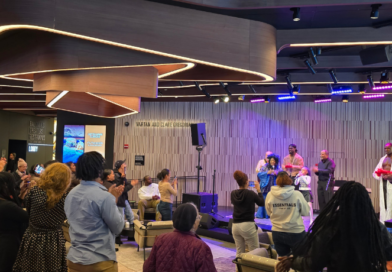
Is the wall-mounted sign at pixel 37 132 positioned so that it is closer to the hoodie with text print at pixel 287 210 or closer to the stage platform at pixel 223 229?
the stage platform at pixel 223 229

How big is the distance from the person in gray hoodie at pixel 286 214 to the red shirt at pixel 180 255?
2361mm

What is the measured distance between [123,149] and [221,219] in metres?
6.11

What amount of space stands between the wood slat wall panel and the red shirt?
35.8 ft

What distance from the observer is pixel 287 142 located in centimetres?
1302

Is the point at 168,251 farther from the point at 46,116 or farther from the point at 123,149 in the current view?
the point at 46,116

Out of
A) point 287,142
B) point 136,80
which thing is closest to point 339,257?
point 136,80

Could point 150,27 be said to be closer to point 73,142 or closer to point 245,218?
point 245,218

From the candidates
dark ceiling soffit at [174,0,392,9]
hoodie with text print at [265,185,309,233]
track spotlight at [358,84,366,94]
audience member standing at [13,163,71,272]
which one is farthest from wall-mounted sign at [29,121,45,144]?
audience member standing at [13,163,71,272]

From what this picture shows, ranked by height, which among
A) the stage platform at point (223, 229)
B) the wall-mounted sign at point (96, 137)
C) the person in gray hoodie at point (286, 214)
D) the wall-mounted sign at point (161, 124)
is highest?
the wall-mounted sign at point (161, 124)

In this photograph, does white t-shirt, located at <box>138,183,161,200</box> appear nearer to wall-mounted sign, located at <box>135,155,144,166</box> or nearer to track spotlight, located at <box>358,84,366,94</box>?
wall-mounted sign, located at <box>135,155,144,166</box>

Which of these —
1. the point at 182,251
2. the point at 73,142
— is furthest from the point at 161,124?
the point at 182,251

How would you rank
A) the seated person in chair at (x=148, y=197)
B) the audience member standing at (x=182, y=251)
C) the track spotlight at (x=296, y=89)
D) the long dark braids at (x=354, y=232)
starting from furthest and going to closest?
the track spotlight at (x=296, y=89) < the seated person in chair at (x=148, y=197) < the audience member standing at (x=182, y=251) < the long dark braids at (x=354, y=232)

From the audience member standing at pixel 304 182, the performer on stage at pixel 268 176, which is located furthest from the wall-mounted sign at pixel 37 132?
the audience member standing at pixel 304 182

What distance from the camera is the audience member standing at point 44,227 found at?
3.17 metres
